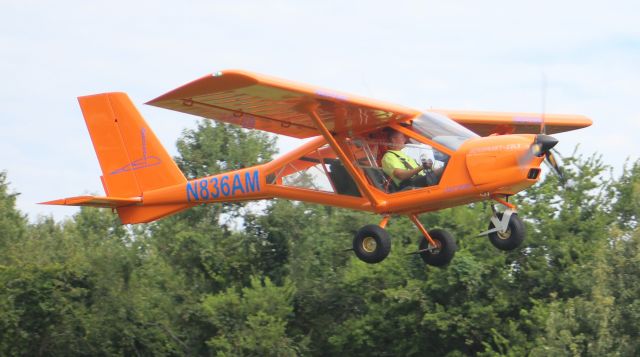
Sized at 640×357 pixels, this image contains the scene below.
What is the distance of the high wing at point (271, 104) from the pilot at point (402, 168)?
1.04 ft

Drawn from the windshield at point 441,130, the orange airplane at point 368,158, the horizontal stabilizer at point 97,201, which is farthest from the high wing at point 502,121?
the horizontal stabilizer at point 97,201

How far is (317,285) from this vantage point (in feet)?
116

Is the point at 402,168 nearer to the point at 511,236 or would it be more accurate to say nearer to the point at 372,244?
the point at 372,244

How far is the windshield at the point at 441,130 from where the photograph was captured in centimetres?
1525

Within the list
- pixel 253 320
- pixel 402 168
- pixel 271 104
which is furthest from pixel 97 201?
pixel 253 320

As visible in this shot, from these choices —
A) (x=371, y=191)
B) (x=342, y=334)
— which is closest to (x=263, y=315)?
(x=342, y=334)

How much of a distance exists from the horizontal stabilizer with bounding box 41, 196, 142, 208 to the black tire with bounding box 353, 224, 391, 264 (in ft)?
13.7

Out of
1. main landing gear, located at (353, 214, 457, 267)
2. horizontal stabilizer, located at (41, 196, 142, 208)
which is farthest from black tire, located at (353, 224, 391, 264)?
horizontal stabilizer, located at (41, 196, 142, 208)

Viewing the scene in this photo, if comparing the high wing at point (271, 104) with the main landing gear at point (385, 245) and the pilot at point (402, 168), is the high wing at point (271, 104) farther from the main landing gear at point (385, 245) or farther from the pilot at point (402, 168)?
the main landing gear at point (385, 245)

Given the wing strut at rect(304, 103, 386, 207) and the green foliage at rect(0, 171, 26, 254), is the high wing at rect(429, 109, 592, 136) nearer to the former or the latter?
the wing strut at rect(304, 103, 386, 207)

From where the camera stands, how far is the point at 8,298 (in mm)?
33594

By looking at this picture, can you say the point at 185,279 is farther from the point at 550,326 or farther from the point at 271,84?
the point at 271,84

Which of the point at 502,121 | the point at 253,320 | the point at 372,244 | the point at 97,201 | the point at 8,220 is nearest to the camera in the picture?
the point at 372,244

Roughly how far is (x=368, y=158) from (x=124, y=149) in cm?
515
